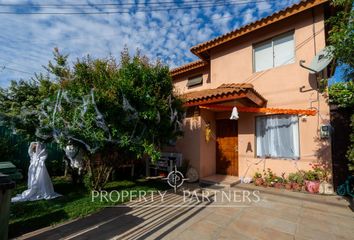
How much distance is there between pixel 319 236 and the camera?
4.15 meters

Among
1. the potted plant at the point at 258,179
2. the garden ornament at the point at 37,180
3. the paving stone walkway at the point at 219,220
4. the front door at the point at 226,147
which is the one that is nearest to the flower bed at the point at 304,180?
the potted plant at the point at 258,179

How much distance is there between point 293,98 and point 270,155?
2.53 m

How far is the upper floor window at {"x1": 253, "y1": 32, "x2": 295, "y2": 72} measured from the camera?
845 cm

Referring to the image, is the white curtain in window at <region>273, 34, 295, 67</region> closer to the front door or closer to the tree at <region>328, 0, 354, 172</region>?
the tree at <region>328, 0, 354, 172</region>

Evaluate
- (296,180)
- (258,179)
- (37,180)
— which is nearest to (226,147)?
(258,179)

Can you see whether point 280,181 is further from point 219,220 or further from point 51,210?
point 51,210

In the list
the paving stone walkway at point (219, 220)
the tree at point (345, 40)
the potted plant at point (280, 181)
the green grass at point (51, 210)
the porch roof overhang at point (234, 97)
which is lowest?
the paving stone walkway at point (219, 220)

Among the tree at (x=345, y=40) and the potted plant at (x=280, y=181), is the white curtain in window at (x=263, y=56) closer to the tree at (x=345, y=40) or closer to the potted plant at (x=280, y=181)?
the tree at (x=345, y=40)

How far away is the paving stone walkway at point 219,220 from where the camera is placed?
418cm

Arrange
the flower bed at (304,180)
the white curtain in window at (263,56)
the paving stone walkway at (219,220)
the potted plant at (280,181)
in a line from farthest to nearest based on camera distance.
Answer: the white curtain in window at (263,56), the potted plant at (280,181), the flower bed at (304,180), the paving stone walkway at (219,220)

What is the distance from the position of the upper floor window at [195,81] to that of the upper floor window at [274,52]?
368 centimetres

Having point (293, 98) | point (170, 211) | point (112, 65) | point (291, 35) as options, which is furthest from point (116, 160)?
point (291, 35)

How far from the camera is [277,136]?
8406 mm

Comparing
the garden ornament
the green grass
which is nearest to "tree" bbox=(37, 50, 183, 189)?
the garden ornament
